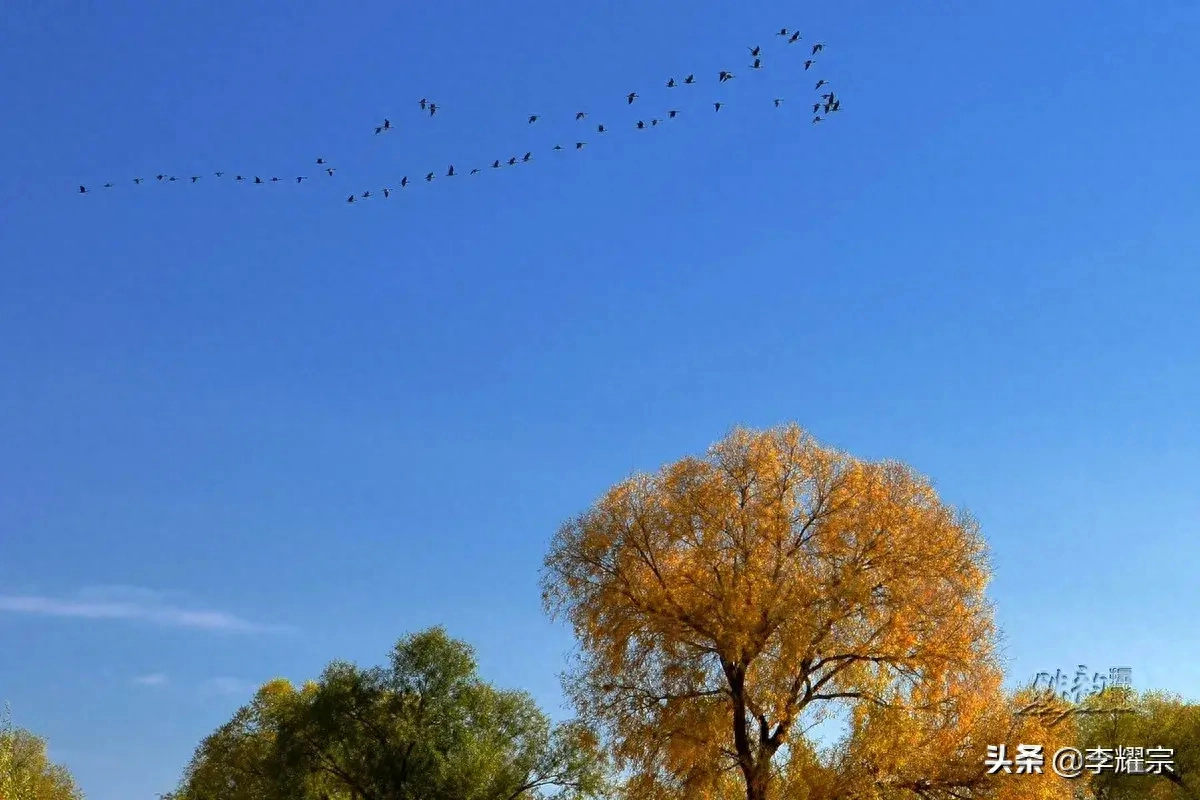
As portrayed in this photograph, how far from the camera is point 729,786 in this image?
40.7 m

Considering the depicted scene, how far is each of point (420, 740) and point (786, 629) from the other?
33311mm

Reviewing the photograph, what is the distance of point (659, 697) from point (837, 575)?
7.49 metres

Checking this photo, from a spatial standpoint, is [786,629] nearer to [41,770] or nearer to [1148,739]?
[1148,739]

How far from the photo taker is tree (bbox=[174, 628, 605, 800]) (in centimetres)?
6569

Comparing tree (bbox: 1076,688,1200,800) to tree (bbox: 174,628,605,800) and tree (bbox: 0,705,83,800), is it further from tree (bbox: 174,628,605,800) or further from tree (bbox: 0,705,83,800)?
tree (bbox: 0,705,83,800)

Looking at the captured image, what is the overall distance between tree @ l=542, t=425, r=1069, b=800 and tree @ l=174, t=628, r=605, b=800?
967 inches

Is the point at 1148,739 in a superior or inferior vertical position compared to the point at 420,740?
superior

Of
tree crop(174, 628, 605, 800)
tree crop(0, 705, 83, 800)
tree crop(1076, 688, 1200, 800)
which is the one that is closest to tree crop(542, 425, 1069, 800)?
tree crop(174, 628, 605, 800)

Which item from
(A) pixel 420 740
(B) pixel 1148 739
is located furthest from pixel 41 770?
(B) pixel 1148 739

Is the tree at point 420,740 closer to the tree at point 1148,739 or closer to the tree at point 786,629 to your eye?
the tree at point 786,629

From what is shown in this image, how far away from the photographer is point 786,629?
39312 mm

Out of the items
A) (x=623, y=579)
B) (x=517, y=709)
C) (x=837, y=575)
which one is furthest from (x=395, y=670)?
(x=837, y=575)

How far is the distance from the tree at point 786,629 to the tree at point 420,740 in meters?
24.6

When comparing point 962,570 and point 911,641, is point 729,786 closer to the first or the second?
point 911,641
